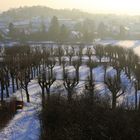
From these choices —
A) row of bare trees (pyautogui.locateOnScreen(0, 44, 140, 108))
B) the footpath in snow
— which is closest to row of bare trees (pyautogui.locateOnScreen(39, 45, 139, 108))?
row of bare trees (pyautogui.locateOnScreen(0, 44, 140, 108))

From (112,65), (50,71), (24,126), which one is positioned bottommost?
(50,71)

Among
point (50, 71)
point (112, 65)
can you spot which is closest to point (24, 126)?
point (50, 71)

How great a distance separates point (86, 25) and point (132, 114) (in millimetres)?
130052

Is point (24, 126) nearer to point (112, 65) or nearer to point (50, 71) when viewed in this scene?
point (50, 71)

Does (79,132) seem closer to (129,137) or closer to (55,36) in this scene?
(129,137)

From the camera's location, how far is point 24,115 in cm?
3847

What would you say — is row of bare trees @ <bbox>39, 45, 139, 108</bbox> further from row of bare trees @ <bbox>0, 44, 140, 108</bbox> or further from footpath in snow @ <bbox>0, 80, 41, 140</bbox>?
footpath in snow @ <bbox>0, 80, 41, 140</bbox>

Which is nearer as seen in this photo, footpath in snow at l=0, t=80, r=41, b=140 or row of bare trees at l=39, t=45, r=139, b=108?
footpath in snow at l=0, t=80, r=41, b=140

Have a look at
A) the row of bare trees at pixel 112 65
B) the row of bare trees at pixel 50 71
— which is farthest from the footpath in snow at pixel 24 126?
the row of bare trees at pixel 112 65

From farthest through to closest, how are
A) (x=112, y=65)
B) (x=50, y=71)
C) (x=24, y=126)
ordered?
1. (x=112, y=65)
2. (x=50, y=71)
3. (x=24, y=126)

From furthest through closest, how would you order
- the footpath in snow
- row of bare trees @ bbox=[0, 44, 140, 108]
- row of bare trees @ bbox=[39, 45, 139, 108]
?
1. row of bare trees @ bbox=[0, 44, 140, 108]
2. row of bare trees @ bbox=[39, 45, 139, 108]
3. the footpath in snow

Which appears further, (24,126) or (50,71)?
(50,71)

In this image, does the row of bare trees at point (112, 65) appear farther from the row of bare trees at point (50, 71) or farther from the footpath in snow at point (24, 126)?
the footpath in snow at point (24, 126)

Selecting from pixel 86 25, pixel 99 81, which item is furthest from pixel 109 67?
pixel 86 25
